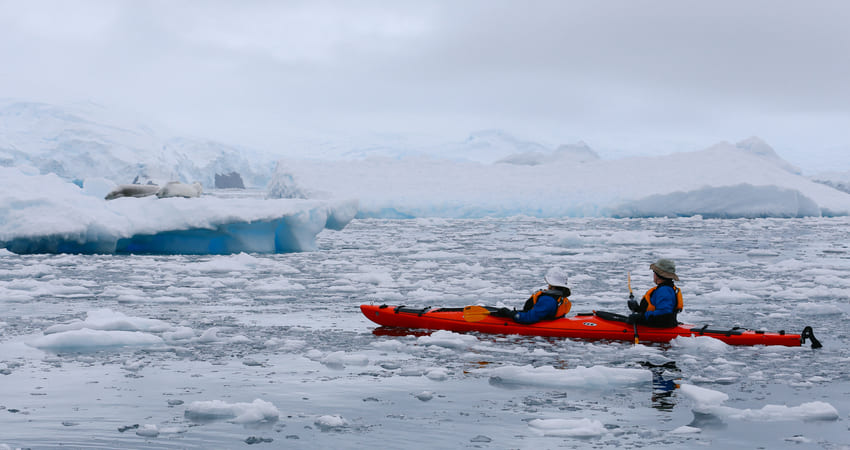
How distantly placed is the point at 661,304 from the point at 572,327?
69cm

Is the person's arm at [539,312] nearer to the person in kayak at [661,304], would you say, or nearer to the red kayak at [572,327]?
the red kayak at [572,327]

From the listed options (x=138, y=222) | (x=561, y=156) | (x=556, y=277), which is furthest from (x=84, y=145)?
(x=556, y=277)

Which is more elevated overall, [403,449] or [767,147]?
[767,147]

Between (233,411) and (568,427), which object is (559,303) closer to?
(568,427)

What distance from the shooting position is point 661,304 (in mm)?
6051

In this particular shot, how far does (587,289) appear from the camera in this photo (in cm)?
917

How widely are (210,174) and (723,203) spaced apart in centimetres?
3793

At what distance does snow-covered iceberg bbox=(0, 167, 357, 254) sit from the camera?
11.6m

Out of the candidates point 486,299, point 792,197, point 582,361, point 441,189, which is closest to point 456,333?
point 582,361

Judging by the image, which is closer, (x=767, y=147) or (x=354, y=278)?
(x=354, y=278)

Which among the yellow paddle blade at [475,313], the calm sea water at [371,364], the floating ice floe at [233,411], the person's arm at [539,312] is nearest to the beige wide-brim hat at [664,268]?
the calm sea water at [371,364]

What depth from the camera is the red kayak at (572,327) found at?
5801mm

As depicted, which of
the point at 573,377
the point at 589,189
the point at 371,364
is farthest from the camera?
the point at 589,189

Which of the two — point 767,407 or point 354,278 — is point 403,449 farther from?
point 354,278
